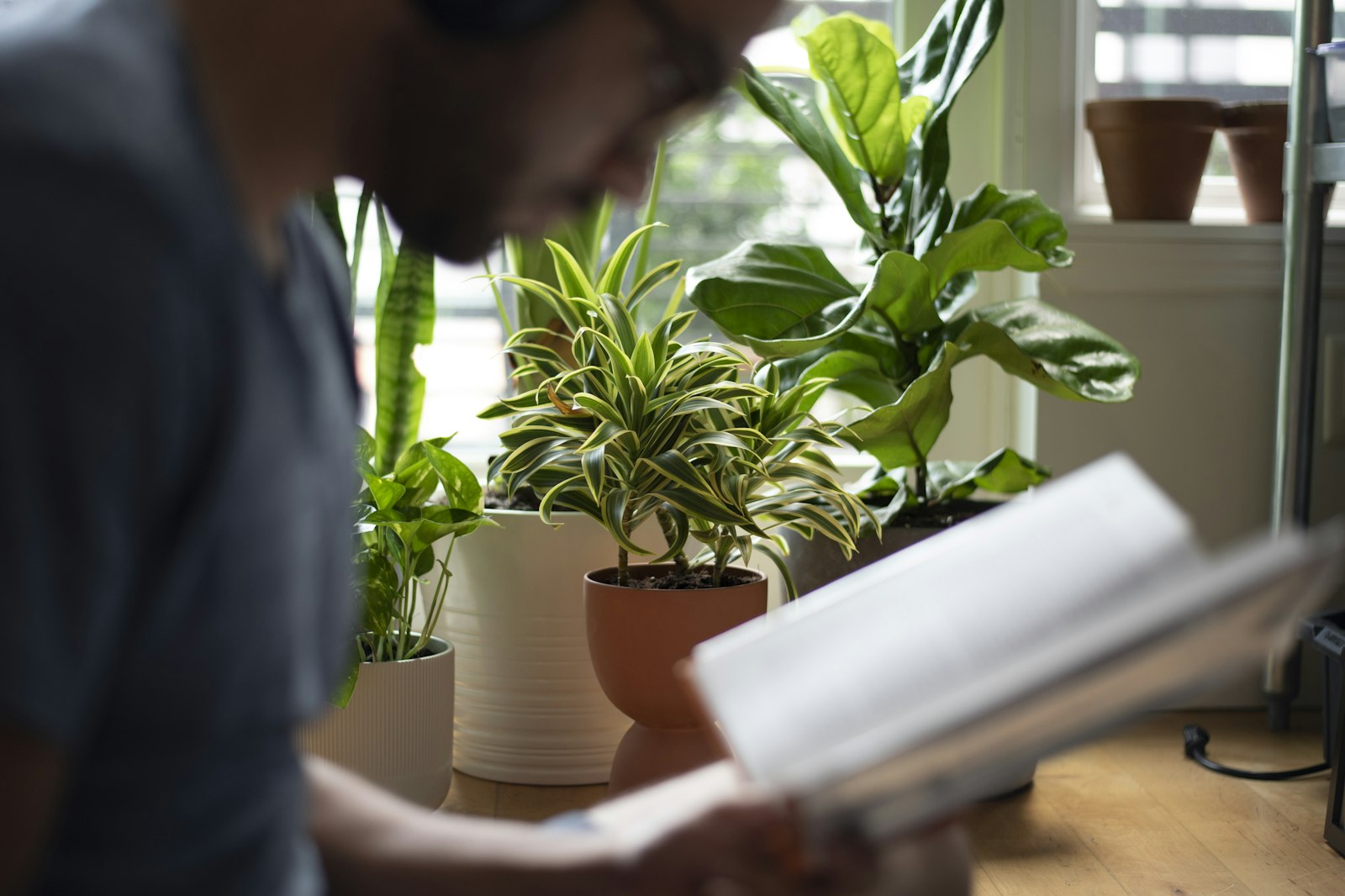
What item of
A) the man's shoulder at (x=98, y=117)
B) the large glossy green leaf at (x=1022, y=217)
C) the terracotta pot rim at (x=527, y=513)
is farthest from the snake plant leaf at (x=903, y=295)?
the man's shoulder at (x=98, y=117)

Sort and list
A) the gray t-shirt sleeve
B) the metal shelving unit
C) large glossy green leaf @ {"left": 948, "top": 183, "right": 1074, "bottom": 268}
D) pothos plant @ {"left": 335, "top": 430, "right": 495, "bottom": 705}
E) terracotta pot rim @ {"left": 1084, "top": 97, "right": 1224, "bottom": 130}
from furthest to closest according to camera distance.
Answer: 1. terracotta pot rim @ {"left": 1084, "top": 97, "right": 1224, "bottom": 130}
2. the metal shelving unit
3. large glossy green leaf @ {"left": 948, "top": 183, "right": 1074, "bottom": 268}
4. pothos plant @ {"left": 335, "top": 430, "right": 495, "bottom": 705}
5. the gray t-shirt sleeve

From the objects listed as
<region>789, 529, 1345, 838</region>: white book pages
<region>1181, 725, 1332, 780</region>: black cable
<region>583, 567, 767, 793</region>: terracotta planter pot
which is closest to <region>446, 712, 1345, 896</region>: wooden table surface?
<region>1181, 725, 1332, 780</region>: black cable

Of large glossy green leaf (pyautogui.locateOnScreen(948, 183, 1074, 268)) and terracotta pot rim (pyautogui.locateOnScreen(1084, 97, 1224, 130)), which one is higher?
terracotta pot rim (pyautogui.locateOnScreen(1084, 97, 1224, 130))

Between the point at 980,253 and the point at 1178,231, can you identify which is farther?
the point at 1178,231

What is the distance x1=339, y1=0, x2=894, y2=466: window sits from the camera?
230cm

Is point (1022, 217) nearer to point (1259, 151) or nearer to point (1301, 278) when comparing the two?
point (1301, 278)

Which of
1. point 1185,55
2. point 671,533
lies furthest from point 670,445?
point 1185,55

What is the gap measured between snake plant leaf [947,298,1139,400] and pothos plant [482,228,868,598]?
239 millimetres

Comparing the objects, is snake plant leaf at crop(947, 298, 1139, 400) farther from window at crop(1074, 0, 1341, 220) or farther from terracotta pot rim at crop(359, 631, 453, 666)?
terracotta pot rim at crop(359, 631, 453, 666)

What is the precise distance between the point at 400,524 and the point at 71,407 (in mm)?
1225

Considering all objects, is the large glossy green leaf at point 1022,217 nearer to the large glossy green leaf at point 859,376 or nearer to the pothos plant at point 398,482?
the large glossy green leaf at point 859,376

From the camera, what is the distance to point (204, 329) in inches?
18.4

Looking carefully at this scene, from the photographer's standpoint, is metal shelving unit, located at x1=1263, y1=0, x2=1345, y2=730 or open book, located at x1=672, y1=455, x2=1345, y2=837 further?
metal shelving unit, located at x1=1263, y1=0, x2=1345, y2=730

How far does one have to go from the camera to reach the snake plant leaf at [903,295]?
5.40ft
